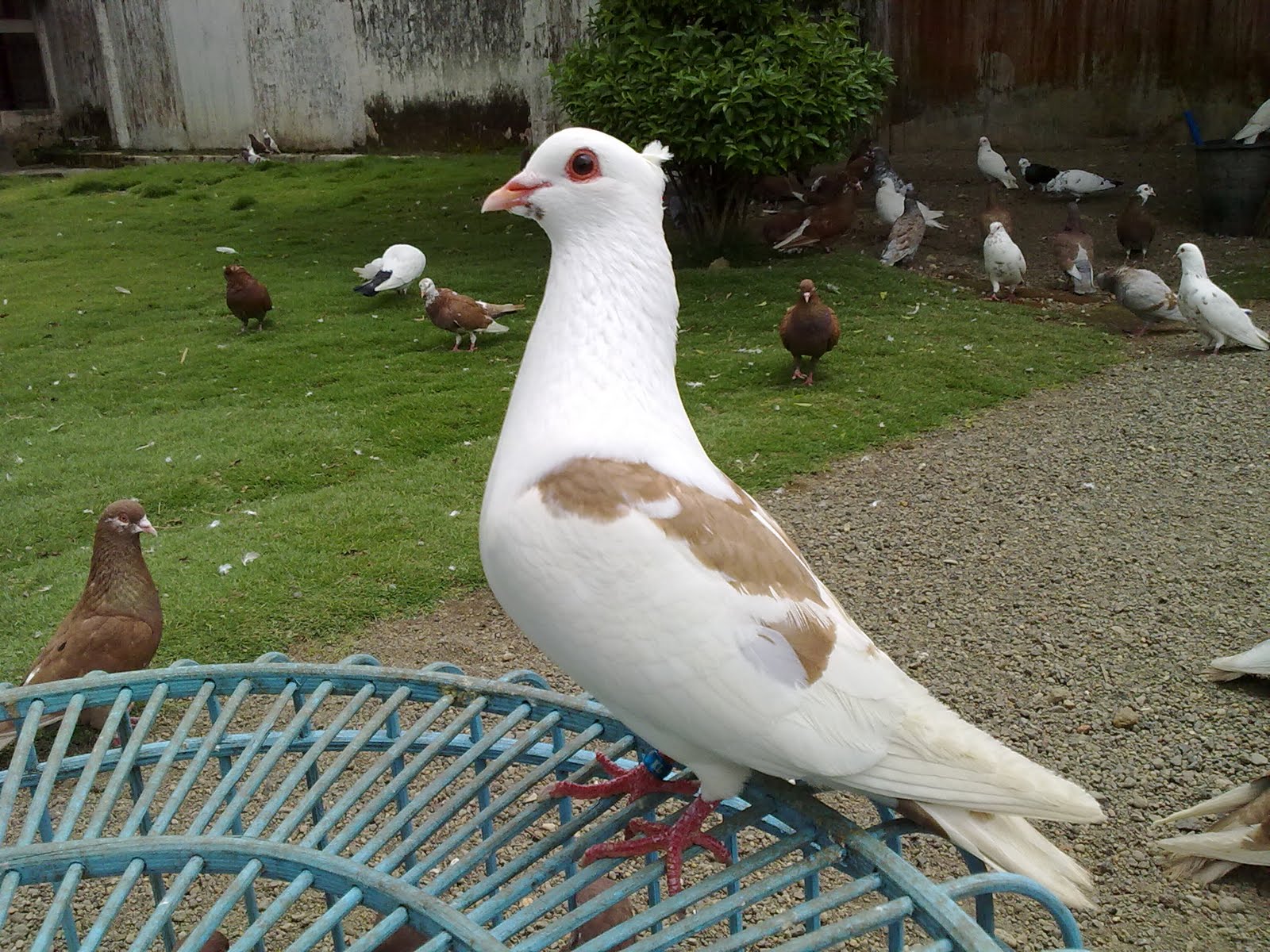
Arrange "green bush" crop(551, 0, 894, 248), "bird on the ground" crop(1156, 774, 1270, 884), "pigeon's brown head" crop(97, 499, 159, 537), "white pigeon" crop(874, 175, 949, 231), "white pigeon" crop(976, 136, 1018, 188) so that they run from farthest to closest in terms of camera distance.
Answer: "white pigeon" crop(976, 136, 1018, 188) < "white pigeon" crop(874, 175, 949, 231) < "green bush" crop(551, 0, 894, 248) < "pigeon's brown head" crop(97, 499, 159, 537) < "bird on the ground" crop(1156, 774, 1270, 884)

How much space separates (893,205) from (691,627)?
9.11 meters

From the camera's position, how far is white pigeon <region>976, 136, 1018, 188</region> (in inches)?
432

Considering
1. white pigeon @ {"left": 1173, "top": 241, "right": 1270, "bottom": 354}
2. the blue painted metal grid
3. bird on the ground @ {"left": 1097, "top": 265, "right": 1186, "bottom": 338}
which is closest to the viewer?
the blue painted metal grid

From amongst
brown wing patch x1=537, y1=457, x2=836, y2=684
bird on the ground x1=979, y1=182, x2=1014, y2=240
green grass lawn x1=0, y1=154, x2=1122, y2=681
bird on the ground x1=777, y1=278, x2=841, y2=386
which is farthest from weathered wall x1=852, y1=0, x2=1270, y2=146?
brown wing patch x1=537, y1=457, x2=836, y2=684

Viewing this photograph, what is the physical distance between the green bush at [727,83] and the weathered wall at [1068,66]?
432 cm

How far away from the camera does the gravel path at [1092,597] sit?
288 cm

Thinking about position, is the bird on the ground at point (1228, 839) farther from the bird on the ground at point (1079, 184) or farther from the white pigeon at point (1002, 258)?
the bird on the ground at point (1079, 184)

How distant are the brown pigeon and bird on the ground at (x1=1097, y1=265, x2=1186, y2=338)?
5.98m

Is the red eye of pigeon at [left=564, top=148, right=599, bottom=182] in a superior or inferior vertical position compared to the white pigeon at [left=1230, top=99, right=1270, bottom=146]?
superior

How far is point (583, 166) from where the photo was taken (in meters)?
1.88

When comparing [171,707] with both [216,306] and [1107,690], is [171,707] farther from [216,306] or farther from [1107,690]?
[216,306]

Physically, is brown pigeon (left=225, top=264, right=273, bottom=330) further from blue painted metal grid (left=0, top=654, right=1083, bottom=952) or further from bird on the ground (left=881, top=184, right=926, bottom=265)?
blue painted metal grid (left=0, top=654, right=1083, bottom=952)

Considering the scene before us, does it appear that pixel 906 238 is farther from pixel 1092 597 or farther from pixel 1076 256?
pixel 1092 597

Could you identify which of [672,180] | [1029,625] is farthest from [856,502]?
[672,180]
